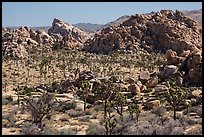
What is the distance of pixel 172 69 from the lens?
36.0 metres

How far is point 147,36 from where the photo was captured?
8100 cm

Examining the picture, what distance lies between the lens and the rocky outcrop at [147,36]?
77.6m

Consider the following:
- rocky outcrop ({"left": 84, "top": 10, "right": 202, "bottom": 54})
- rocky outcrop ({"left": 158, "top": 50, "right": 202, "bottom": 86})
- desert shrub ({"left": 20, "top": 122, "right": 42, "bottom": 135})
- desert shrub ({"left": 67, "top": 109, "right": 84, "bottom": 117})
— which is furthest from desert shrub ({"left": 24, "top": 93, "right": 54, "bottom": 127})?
rocky outcrop ({"left": 84, "top": 10, "right": 202, "bottom": 54})

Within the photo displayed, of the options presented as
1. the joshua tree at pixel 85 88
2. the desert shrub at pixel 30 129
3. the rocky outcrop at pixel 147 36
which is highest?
the rocky outcrop at pixel 147 36

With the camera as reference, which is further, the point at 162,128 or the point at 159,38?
the point at 159,38

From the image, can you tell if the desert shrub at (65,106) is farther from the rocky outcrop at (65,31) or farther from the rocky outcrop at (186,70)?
the rocky outcrop at (65,31)

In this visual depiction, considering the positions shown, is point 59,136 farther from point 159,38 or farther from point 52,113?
point 159,38

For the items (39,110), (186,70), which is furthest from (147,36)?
(39,110)

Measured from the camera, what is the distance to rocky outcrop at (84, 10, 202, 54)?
255ft

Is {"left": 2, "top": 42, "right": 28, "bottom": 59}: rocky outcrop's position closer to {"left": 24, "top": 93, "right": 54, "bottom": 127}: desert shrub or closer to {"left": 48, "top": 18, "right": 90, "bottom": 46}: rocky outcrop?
{"left": 24, "top": 93, "right": 54, "bottom": 127}: desert shrub

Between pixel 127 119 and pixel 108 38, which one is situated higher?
pixel 108 38

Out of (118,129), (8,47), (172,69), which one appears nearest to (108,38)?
(8,47)

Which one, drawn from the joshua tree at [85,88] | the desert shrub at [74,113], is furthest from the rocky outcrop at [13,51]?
the desert shrub at [74,113]

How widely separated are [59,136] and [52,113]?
26.1ft
